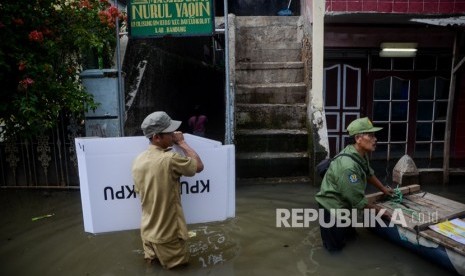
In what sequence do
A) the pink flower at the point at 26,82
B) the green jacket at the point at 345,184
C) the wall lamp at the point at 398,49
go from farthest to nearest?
the wall lamp at the point at 398,49, the pink flower at the point at 26,82, the green jacket at the point at 345,184

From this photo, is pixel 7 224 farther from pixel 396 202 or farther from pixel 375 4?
pixel 375 4

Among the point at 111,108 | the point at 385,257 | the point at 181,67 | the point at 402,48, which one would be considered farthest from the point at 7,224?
the point at 402,48

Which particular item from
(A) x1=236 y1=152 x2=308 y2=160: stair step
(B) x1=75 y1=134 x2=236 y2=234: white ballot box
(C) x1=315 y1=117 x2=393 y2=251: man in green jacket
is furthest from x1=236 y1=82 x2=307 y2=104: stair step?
(B) x1=75 y1=134 x2=236 y2=234: white ballot box

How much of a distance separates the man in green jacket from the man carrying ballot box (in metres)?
1.57

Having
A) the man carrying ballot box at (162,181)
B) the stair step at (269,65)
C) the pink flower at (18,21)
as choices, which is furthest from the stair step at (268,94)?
the man carrying ballot box at (162,181)

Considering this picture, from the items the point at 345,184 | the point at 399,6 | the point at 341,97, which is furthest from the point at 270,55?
the point at 345,184

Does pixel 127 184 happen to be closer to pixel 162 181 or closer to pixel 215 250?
pixel 162 181

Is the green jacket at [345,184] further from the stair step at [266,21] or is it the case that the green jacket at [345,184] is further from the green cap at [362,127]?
the stair step at [266,21]

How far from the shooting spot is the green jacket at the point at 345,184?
4.11 meters

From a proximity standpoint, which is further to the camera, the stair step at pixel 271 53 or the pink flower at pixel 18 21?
the stair step at pixel 271 53

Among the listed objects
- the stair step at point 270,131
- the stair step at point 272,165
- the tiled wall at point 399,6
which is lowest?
the stair step at point 272,165

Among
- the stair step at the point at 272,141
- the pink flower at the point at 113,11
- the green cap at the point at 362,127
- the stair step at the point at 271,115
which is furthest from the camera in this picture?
the stair step at the point at 271,115

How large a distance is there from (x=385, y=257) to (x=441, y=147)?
6.10 metres

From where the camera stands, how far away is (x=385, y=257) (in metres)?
4.37
